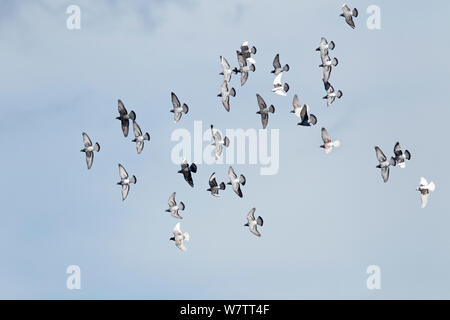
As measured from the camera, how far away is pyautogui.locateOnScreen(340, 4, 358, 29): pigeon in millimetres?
110625

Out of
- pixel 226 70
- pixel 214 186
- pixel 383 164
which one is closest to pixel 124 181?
pixel 214 186

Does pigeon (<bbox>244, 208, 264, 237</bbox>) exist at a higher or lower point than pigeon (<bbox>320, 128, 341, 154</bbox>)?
lower

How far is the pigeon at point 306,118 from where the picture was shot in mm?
103188

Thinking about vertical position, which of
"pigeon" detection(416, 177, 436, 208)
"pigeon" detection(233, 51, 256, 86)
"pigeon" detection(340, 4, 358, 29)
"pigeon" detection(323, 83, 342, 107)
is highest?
"pigeon" detection(340, 4, 358, 29)

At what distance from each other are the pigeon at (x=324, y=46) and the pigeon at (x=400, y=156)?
10.1 metres

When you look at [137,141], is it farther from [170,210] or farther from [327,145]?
[327,145]

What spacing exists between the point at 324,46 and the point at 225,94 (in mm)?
8053

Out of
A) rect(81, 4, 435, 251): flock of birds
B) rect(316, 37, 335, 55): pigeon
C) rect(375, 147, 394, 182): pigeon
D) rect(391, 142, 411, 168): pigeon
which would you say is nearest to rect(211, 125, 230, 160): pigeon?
rect(81, 4, 435, 251): flock of birds

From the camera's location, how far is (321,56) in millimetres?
111625

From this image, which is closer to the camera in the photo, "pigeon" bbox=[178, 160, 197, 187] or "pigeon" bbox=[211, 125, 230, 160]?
"pigeon" bbox=[178, 160, 197, 187]

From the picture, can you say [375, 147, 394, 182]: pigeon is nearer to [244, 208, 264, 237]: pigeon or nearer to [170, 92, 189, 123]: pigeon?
[244, 208, 264, 237]: pigeon

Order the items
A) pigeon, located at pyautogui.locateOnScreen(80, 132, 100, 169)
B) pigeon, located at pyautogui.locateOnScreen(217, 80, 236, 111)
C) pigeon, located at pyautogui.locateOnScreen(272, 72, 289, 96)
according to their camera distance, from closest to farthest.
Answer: pigeon, located at pyautogui.locateOnScreen(80, 132, 100, 169), pigeon, located at pyautogui.locateOnScreen(272, 72, 289, 96), pigeon, located at pyautogui.locateOnScreen(217, 80, 236, 111)

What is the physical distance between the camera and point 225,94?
111m

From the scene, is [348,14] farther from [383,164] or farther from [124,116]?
[124,116]
